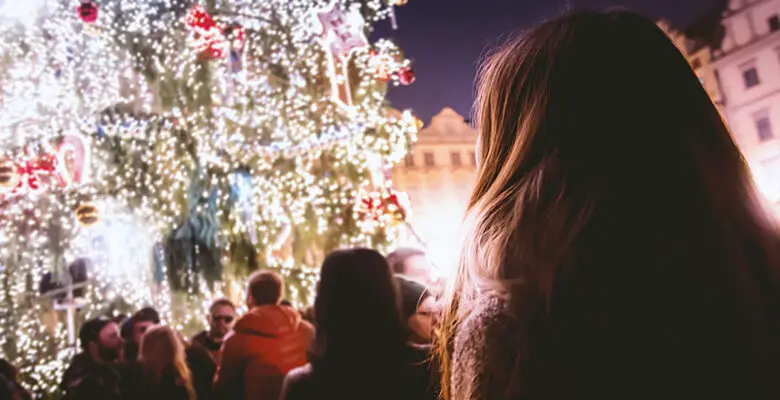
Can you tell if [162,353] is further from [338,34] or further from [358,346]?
[338,34]

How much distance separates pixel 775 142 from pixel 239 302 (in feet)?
37.0

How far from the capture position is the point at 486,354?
37.5 inches

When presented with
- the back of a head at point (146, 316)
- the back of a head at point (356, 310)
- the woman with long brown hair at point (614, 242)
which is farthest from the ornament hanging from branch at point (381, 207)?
the woman with long brown hair at point (614, 242)

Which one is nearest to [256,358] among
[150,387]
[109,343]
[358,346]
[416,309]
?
[416,309]

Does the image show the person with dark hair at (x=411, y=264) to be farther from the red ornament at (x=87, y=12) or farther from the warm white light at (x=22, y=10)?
the warm white light at (x=22, y=10)

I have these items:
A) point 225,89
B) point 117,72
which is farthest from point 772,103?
point 117,72

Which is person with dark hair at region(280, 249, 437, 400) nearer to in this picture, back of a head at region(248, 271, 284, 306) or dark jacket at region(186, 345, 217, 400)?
back of a head at region(248, 271, 284, 306)

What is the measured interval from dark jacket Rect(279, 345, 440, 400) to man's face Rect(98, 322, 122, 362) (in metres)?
3.63

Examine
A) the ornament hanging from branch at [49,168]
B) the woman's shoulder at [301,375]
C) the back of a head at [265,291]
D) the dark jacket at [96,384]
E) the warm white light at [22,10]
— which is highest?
the warm white light at [22,10]

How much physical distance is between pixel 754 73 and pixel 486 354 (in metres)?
16.4

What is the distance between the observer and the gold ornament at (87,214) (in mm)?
9469

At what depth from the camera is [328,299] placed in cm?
247

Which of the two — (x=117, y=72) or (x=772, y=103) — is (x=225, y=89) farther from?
(x=772, y=103)

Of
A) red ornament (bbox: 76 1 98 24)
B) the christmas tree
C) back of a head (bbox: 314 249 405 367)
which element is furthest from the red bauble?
back of a head (bbox: 314 249 405 367)
